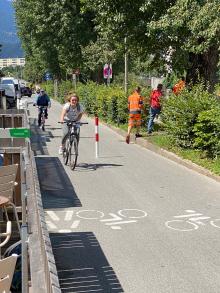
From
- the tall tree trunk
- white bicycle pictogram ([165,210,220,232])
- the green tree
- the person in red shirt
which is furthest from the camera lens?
the person in red shirt

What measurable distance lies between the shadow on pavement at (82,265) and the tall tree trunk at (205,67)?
1193 centimetres

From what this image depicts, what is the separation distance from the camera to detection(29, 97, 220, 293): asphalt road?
19.1 ft

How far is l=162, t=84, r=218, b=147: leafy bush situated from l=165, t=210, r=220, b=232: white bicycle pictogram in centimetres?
504

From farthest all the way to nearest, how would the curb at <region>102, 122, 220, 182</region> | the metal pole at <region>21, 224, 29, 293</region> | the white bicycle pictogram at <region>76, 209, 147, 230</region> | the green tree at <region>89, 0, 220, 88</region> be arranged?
the green tree at <region>89, 0, 220, 88</region>, the curb at <region>102, 122, 220, 182</region>, the white bicycle pictogram at <region>76, 209, 147, 230</region>, the metal pole at <region>21, 224, 29, 293</region>

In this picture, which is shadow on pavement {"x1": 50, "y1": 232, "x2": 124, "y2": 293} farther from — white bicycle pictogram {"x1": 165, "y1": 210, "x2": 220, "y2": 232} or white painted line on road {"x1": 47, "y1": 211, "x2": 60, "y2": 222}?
white bicycle pictogram {"x1": 165, "y1": 210, "x2": 220, "y2": 232}

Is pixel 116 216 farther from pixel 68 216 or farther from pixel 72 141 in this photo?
pixel 72 141

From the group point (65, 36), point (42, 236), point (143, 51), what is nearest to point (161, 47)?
point (143, 51)

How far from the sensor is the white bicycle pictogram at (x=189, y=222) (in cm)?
775

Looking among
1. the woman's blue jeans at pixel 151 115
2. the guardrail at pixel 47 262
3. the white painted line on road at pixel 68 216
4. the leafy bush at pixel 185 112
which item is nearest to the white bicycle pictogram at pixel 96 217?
the white painted line on road at pixel 68 216

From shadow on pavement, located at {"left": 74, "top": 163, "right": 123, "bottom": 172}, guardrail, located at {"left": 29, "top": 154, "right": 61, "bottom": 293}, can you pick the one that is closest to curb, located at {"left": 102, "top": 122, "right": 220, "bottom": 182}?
shadow on pavement, located at {"left": 74, "top": 163, "right": 123, "bottom": 172}

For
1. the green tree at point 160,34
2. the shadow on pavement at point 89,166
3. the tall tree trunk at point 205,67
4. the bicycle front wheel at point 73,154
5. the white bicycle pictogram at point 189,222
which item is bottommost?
the shadow on pavement at point 89,166

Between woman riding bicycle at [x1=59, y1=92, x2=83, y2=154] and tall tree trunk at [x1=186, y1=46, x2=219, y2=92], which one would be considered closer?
woman riding bicycle at [x1=59, y1=92, x2=83, y2=154]

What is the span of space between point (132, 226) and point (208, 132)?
5632mm

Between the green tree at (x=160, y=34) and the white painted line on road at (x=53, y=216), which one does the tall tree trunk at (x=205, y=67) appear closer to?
the green tree at (x=160, y=34)
